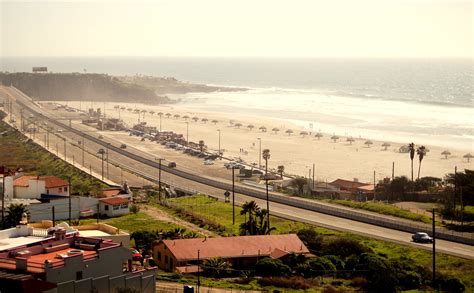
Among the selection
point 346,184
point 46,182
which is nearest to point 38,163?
point 46,182

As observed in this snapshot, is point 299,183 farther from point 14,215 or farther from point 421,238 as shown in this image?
point 14,215

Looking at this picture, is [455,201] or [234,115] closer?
[455,201]

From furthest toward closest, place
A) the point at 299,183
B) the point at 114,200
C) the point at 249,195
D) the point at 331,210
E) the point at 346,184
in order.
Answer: the point at 346,184, the point at 299,183, the point at 249,195, the point at 331,210, the point at 114,200

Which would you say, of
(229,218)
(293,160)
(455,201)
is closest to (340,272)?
(229,218)

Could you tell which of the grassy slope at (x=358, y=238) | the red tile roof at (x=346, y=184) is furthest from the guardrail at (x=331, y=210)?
the red tile roof at (x=346, y=184)

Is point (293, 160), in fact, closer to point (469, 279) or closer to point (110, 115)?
point (469, 279)
